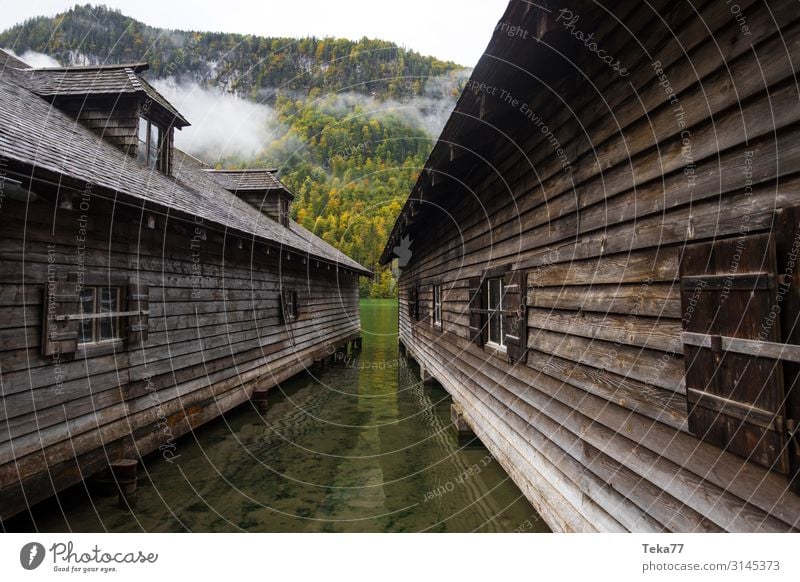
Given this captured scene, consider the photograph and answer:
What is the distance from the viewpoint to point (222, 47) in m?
45.8

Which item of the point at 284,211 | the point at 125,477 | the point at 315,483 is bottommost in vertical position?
the point at 315,483

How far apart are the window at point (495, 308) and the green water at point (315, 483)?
6.41ft

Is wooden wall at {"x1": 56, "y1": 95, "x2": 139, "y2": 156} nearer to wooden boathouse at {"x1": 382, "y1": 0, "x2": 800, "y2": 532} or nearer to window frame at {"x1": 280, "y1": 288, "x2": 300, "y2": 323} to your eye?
window frame at {"x1": 280, "y1": 288, "x2": 300, "y2": 323}

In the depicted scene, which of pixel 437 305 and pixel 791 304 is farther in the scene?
pixel 437 305

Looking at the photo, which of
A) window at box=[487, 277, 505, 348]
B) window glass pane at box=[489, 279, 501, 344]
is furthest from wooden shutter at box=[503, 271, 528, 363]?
window glass pane at box=[489, 279, 501, 344]

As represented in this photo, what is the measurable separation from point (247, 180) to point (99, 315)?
11132mm

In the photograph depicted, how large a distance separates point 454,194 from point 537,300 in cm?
383

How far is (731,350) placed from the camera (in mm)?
2170

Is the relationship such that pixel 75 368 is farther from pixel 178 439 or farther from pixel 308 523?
pixel 308 523

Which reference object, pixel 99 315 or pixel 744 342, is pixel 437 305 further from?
pixel 744 342

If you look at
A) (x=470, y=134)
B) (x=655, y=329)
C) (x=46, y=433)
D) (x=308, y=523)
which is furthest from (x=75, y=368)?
(x=655, y=329)

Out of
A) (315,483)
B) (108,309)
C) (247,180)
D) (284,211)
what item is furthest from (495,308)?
(247,180)

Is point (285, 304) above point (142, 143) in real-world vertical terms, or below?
below

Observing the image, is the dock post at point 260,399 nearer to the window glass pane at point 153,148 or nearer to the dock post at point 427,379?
the dock post at point 427,379
